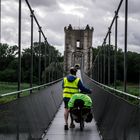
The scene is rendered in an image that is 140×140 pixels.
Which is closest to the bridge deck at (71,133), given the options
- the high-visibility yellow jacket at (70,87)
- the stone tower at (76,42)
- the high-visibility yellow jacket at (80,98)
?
the high-visibility yellow jacket at (80,98)

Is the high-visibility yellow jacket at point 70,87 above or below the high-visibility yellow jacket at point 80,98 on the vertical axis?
above

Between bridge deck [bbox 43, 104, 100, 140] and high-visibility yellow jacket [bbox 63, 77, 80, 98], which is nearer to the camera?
bridge deck [bbox 43, 104, 100, 140]

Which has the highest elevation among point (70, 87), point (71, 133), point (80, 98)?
point (70, 87)

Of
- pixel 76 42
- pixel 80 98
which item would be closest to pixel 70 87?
pixel 80 98

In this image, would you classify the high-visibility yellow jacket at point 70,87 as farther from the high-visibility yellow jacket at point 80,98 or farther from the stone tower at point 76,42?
the stone tower at point 76,42

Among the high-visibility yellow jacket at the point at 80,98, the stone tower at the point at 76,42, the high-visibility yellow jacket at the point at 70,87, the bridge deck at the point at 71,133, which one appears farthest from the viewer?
the stone tower at the point at 76,42

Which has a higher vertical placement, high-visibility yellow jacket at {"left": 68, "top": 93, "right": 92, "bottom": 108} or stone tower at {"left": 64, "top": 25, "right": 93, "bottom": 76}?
stone tower at {"left": 64, "top": 25, "right": 93, "bottom": 76}

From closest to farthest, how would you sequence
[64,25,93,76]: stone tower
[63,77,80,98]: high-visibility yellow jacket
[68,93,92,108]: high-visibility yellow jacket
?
[68,93,92,108]: high-visibility yellow jacket → [63,77,80,98]: high-visibility yellow jacket → [64,25,93,76]: stone tower

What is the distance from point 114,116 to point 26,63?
10.5 ft

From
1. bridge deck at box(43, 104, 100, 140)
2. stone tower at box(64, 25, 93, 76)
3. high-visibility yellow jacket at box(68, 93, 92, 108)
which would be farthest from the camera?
stone tower at box(64, 25, 93, 76)

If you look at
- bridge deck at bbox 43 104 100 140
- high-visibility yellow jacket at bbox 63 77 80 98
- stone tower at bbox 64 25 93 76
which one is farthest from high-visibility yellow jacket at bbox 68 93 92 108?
stone tower at bbox 64 25 93 76

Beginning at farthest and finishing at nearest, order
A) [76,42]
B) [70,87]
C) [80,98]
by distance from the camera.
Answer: [76,42], [70,87], [80,98]

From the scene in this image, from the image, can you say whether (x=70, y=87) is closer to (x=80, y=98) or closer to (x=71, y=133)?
(x=80, y=98)

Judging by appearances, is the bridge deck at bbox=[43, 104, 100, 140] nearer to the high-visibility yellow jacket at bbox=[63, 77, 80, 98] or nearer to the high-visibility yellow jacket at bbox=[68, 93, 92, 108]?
the high-visibility yellow jacket at bbox=[68, 93, 92, 108]
